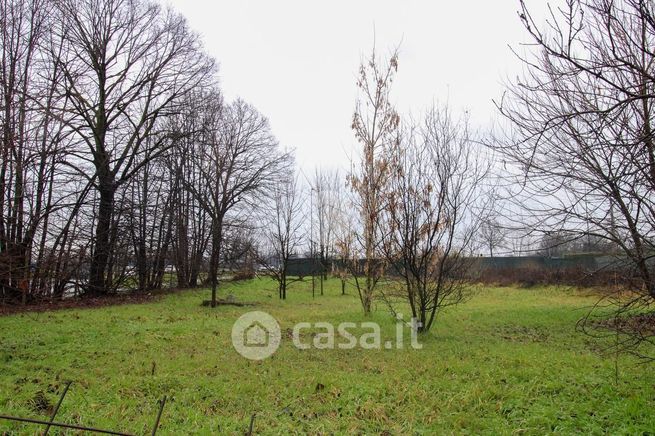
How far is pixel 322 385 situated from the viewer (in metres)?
4.59

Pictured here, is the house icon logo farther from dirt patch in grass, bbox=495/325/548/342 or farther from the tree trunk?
the tree trunk

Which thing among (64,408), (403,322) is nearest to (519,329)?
(403,322)

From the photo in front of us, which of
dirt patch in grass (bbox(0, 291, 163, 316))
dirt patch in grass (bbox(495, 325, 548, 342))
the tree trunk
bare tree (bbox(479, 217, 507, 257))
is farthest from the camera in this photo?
the tree trunk

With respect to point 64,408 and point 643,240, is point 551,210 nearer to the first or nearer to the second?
point 643,240

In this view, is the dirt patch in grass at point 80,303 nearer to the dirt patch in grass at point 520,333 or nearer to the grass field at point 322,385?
the grass field at point 322,385

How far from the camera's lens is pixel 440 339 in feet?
24.2

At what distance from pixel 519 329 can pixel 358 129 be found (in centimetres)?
598

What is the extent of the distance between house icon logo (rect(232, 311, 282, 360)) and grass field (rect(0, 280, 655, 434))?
0.65 ft

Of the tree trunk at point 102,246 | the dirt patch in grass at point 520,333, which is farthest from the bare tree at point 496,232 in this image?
the tree trunk at point 102,246

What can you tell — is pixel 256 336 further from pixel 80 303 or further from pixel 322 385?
pixel 80 303

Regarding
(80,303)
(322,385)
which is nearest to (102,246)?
(80,303)

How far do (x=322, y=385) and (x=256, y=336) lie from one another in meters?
3.56

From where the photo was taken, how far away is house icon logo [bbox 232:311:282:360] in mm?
6465

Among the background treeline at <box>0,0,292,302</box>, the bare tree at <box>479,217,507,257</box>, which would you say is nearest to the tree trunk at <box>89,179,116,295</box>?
the background treeline at <box>0,0,292,302</box>
